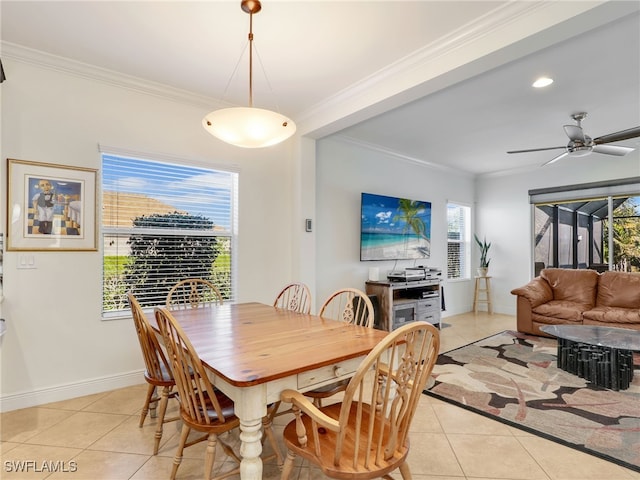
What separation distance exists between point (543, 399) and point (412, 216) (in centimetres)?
320

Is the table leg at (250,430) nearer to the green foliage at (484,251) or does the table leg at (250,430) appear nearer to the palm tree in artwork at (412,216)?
the palm tree in artwork at (412,216)

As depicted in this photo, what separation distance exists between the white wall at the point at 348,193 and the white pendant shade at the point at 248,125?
225 centimetres

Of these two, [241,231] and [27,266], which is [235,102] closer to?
[241,231]

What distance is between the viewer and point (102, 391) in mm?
2980

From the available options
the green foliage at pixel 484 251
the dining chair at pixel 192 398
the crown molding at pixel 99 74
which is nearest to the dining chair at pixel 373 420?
the dining chair at pixel 192 398

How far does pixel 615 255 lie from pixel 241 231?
18.4 feet

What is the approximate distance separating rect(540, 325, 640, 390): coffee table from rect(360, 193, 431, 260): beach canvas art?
222 cm

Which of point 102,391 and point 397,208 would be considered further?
point 397,208

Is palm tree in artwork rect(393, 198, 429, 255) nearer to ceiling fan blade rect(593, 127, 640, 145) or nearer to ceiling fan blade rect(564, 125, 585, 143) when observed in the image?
ceiling fan blade rect(564, 125, 585, 143)

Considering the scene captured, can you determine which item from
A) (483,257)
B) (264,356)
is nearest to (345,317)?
(264,356)

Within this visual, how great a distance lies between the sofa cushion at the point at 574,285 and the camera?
4867 millimetres

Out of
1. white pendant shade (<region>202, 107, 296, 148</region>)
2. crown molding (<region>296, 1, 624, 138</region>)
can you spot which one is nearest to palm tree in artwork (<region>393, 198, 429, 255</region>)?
crown molding (<region>296, 1, 624, 138</region>)

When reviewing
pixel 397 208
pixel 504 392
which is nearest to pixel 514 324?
pixel 397 208

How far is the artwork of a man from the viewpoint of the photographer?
2.74 m
